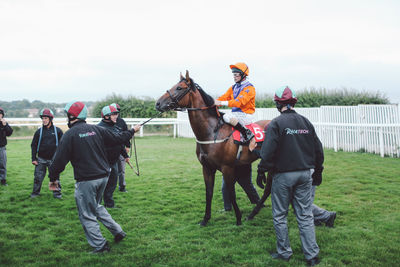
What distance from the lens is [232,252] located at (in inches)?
165

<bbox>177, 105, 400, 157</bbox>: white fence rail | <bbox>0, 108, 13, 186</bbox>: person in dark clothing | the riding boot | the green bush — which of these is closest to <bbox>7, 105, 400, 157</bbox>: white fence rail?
<bbox>177, 105, 400, 157</bbox>: white fence rail

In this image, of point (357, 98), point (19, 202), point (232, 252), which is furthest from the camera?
point (357, 98)

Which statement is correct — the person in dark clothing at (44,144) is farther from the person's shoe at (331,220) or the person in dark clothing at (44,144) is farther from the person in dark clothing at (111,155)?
the person's shoe at (331,220)

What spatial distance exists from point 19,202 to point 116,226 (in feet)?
10.6

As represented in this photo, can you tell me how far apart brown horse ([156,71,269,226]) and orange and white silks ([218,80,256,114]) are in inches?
14.5

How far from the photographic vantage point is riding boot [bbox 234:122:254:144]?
206 inches

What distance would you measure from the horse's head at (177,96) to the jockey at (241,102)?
0.50 meters

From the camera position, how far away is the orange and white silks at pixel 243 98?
5.27m

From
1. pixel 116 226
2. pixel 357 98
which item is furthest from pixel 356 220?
pixel 357 98

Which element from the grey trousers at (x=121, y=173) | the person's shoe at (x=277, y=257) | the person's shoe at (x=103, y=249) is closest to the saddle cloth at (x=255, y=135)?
the person's shoe at (x=277, y=257)

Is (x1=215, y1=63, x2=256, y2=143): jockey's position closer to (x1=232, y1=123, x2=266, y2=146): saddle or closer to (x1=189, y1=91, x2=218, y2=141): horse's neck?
(x1=232, y1=123, x2=266, y2=146): saddle

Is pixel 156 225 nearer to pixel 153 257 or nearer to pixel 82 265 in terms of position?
pixel 153 257

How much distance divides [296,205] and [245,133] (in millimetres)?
1694

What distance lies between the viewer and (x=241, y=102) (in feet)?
17.3
